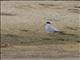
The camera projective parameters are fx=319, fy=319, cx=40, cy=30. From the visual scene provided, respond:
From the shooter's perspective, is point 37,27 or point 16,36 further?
point 37,27

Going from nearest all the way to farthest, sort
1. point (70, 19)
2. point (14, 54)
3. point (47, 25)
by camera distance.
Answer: point (14, 54) < point (47, 25) < point (70, 19)

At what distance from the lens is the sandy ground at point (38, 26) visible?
18.4ft

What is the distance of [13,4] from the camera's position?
22.9ft

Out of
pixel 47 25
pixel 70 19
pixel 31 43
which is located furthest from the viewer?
pixel 70 19

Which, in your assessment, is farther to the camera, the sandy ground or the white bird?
the white bird

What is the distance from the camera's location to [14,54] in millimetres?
5379

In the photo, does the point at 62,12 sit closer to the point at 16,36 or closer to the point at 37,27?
the point at 37,27

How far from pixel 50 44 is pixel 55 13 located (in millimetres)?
1367

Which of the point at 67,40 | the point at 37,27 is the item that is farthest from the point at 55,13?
the point at 67,40

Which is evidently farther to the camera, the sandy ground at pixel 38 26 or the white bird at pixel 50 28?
the white bird at pixel 50 28

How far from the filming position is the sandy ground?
18.4 ft

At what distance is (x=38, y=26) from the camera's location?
6.51 metres

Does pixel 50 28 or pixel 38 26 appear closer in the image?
pixel 50 28

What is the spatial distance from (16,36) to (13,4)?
117cm
